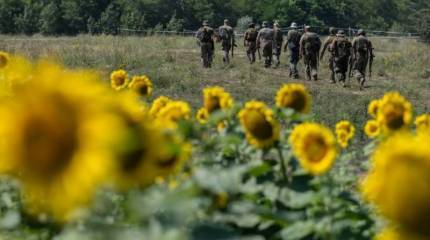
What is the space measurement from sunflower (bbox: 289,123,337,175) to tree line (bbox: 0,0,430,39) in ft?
151

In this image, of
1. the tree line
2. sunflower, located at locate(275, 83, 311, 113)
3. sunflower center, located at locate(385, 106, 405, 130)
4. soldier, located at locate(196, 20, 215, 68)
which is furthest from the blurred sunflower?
the tree line

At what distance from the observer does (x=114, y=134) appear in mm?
1117

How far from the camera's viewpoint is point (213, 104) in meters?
2.65

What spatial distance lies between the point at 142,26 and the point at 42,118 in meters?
58.8

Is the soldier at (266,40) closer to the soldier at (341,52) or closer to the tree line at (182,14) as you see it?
the soldier at (341,52)

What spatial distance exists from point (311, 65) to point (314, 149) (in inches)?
674

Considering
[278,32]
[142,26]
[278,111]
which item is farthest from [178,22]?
[278,111]

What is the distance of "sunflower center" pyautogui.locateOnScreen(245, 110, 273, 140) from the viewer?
2.20 meters

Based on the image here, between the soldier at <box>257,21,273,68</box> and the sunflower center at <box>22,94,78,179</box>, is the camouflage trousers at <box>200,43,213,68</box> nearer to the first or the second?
the soldier at <box>257,21,273,68</box>

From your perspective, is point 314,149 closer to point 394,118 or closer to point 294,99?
point 294,99

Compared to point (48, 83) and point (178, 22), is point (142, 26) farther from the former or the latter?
point (48, 83)

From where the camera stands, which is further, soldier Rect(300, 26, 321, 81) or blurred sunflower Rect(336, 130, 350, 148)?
soldier Rect(300, 26, 321, 81)

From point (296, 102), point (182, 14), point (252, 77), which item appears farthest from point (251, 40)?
point (182, 14)

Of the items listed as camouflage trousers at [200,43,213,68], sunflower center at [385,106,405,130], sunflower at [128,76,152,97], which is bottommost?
camouflage trousers at [200,43,213,68]
